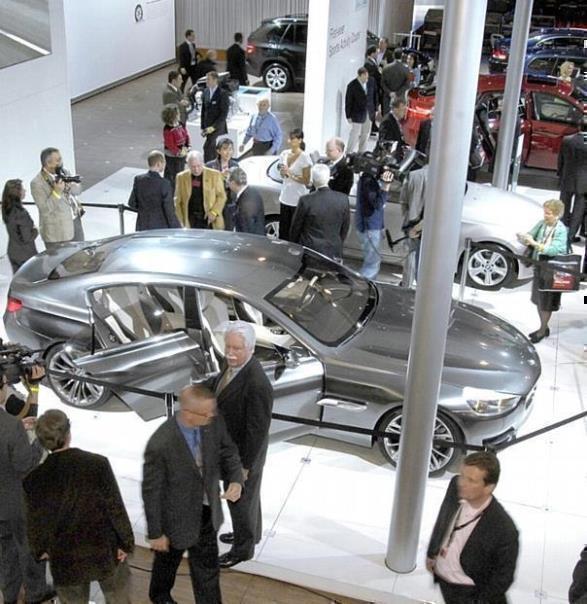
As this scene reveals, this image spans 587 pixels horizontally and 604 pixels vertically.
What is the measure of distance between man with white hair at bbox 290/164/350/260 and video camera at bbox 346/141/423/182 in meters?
0.61

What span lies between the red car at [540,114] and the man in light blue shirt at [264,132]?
283 cm

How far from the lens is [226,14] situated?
71.7ft

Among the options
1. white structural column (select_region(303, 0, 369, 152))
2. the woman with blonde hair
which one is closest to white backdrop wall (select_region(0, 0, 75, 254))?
white structural column (select_region(303, 0, 369, 152))

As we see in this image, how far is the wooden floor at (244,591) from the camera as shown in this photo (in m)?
5.21

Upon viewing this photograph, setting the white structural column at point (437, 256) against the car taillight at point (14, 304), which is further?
the car taillight at point (14, 304)

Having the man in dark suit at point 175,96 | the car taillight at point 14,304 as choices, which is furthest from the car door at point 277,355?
the man in dark suit at point 175,96

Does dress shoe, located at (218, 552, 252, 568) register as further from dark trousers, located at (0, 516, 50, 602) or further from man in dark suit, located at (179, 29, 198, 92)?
man in dark suit, located at (179, 29, 198, 92)

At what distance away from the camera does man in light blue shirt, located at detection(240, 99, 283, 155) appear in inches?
468

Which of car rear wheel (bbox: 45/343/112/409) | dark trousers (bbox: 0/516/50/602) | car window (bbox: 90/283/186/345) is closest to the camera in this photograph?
dark trousers (bbox: 0/516/50/602)

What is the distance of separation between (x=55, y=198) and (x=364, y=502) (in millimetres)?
4329

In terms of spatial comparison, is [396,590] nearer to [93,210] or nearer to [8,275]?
[8,275]

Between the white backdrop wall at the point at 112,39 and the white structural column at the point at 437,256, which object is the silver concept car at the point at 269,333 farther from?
the white backdrop wall at the point at 112,39

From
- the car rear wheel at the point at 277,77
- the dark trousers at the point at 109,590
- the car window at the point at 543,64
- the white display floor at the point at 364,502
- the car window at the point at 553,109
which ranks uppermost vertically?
the car window at the point at 553,109

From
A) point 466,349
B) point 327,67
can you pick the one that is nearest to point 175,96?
point 327,67
